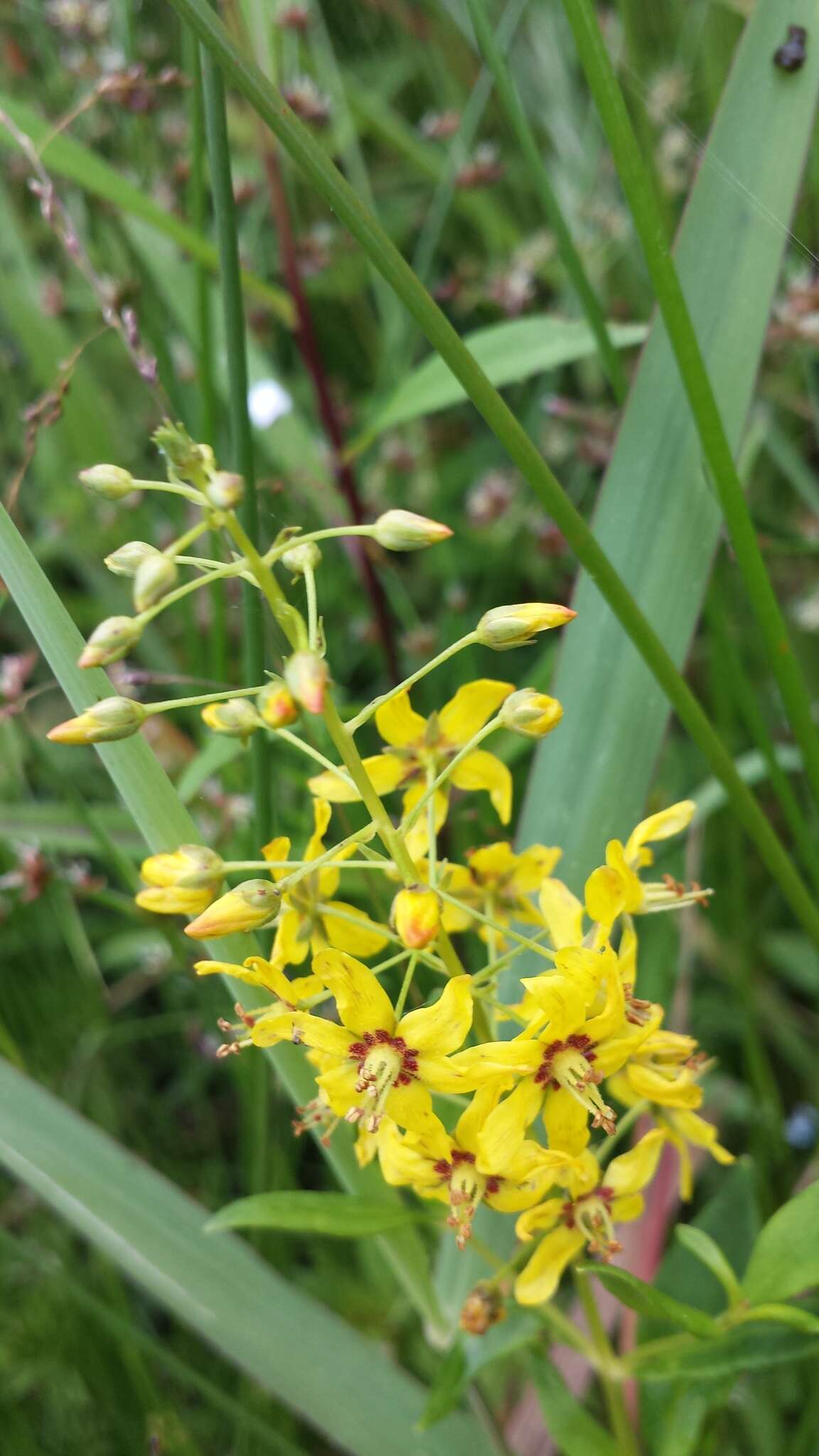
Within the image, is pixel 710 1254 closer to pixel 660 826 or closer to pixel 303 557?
pixel 660 826

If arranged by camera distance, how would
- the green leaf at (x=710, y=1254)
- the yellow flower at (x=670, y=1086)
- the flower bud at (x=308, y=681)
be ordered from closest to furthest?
the flower bud at (x=308, y=681) → the yellow flower at (x=670, y=1086) → the green leaf at (x=710, y=1254)

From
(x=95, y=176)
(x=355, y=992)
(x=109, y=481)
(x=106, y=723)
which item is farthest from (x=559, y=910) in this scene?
(x=95, y=176)

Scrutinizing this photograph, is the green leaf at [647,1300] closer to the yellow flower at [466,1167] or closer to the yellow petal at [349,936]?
the yellow flower at [466,1167]

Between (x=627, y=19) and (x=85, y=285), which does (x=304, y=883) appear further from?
(x=85, y=285)

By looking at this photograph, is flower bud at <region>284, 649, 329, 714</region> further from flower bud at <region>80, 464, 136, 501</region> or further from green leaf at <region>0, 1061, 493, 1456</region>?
A: green leaf at <region>0, 1061, 493, 1456</region>

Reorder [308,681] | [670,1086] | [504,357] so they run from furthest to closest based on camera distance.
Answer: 1. [504,357]
2. [670,1086]
3. [308,681]

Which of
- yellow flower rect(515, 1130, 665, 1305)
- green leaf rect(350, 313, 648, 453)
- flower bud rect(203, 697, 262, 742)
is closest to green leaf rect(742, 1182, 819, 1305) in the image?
yellow flower rect(515, 1130, 665, 1305)

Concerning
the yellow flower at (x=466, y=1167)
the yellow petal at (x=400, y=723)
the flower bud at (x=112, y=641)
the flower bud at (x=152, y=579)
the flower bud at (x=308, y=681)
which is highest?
the flower bud at (x=152, y=579)

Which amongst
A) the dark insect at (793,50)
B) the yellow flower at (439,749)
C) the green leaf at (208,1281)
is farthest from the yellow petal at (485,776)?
the dark insect at (793,50)

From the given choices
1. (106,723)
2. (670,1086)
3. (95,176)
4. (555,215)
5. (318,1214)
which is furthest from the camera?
(95,176)
